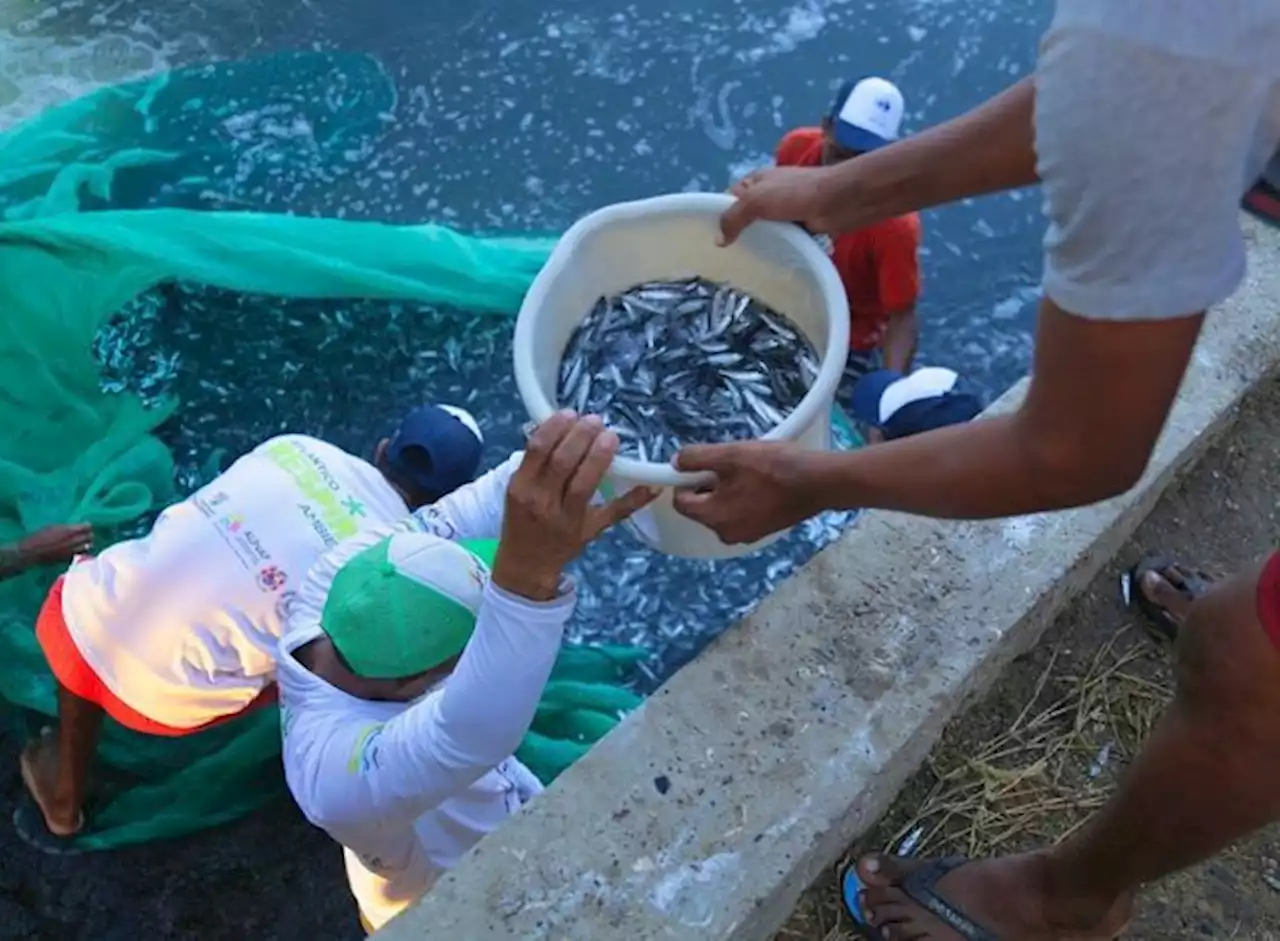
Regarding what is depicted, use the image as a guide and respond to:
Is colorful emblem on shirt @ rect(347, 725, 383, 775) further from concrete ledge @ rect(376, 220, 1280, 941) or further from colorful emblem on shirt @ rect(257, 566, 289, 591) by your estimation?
colorful emblem on shirt @ rect(257, 566, 289, 591)

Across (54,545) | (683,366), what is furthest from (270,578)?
(683,366)

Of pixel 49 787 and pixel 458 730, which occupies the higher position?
pixel 458 730

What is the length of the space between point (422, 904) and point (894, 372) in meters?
2.05

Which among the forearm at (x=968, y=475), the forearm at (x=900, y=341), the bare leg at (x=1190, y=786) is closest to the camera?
the forearm at (x=968, y=475)

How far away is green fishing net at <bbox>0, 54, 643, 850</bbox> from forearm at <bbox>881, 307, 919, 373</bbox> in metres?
1.06

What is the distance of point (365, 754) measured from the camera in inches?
83.1

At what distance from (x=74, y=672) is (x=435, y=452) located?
0.88 metres

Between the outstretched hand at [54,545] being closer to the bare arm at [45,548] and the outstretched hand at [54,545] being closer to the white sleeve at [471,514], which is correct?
the bare arm at [45,548]

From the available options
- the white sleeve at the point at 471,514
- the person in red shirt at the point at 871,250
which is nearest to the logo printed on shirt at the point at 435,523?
the white sleeve at the point at 471,514

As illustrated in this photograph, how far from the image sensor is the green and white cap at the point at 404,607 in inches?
85.4

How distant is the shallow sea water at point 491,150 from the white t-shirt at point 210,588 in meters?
1.03

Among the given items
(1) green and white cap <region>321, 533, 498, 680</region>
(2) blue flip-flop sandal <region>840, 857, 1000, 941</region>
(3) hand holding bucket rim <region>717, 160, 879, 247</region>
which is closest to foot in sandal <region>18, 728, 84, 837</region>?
(1) green and white cap <region>321, 533, 498, 680</region>

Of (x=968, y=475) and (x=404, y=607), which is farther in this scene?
(x=404, y=607)

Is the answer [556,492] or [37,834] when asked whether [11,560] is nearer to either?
[37,834]
